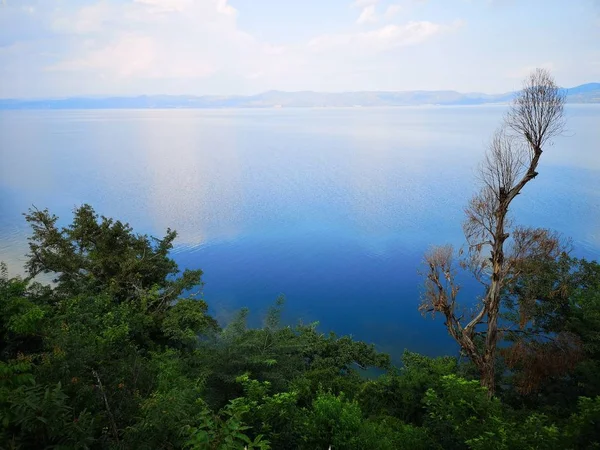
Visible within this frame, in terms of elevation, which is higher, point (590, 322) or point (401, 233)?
point (590, 322)

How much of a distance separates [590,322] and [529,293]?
2.56 m

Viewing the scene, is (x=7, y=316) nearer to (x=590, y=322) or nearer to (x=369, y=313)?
(x=590, y=322)

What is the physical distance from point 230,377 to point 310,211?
28.3 m

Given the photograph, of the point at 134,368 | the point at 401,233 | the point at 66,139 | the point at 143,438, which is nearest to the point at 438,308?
the point at 134,368

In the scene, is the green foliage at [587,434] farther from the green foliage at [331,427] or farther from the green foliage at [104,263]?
the green foliage at [104,263]

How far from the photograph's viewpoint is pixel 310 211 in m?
35.7

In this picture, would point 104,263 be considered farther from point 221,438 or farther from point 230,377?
point 221,438

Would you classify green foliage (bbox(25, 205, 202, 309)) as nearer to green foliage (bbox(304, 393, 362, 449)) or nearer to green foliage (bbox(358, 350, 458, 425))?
green foliage (bbox(358, 350, 458, 425))

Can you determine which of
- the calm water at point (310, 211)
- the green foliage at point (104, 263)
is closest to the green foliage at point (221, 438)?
the green foliage at point (104, 263)

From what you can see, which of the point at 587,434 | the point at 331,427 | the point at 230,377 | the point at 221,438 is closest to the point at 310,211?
the point at 230,377

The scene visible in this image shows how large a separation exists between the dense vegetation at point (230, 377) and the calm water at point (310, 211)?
6509 mm

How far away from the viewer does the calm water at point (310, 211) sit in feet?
72.3

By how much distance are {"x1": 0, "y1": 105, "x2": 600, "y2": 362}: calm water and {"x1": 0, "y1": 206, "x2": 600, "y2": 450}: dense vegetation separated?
6509 mm

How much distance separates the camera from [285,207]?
1443 inches
